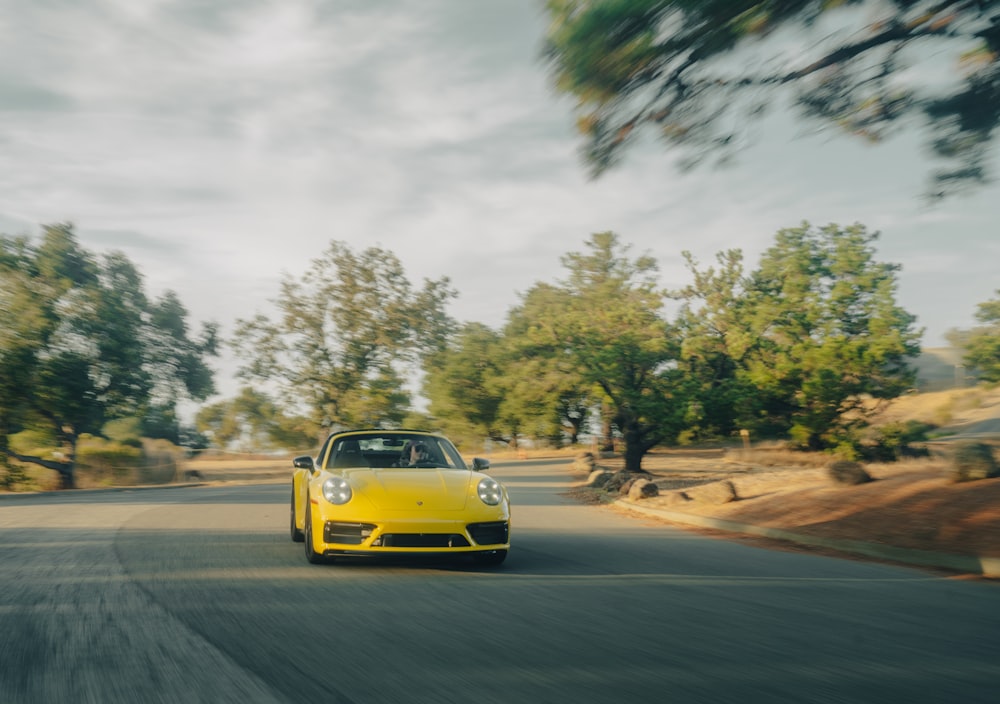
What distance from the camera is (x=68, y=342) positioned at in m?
33.5

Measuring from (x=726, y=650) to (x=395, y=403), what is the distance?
40040mm

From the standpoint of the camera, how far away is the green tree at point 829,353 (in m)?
24.7

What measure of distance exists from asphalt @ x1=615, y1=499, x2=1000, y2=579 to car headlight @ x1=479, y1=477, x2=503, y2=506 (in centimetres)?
453

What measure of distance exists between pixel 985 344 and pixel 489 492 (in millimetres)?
43499

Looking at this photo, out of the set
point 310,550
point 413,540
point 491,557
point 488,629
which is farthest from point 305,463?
point 488,629

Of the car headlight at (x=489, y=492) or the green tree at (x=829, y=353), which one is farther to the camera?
the green tree at (x=829, y=353)

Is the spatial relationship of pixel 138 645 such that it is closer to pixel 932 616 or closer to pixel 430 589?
pixel 430 589

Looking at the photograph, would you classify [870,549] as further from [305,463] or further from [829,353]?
[829,353]

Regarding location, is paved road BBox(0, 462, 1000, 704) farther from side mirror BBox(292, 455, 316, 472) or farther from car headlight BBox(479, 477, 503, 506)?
side mirror BBox(292, 455, 316, 472)

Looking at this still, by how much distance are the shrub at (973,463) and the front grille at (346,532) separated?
334 inches

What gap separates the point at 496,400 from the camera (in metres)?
56.2

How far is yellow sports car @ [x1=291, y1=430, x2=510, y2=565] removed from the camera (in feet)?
23.8

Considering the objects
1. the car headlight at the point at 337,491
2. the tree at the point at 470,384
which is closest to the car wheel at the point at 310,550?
the car headlight at the point at 337,491

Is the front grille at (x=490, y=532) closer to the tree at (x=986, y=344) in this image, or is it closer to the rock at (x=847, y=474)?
the rock at (x=847, y=474)
